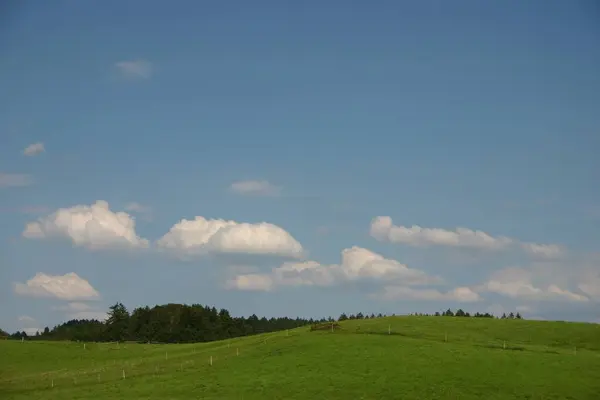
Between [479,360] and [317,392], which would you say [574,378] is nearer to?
[479,360]

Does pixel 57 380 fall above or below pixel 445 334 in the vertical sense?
below

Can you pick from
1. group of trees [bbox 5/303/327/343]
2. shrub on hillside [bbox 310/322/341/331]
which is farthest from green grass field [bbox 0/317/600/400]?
group of trees [bbox 5/303/327/343]

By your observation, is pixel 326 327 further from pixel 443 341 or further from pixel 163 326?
pixel 163 326

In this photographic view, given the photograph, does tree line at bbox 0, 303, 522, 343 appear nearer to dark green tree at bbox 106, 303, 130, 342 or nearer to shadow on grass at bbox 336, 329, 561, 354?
dark green tree at bbox 106, 303, 130, 342

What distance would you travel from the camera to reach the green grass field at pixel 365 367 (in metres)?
60.4

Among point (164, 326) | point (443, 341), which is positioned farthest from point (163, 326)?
point (443, 341)

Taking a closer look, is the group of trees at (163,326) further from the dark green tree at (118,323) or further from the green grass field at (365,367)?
the green grass field at (365,367)

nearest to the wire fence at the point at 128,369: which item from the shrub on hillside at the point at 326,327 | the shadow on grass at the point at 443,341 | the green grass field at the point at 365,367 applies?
the green grass field at the point at 365,367

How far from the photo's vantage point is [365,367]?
67062 mm

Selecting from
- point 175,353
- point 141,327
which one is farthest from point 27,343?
point 141,327

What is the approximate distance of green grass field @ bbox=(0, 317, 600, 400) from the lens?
60.4 meters

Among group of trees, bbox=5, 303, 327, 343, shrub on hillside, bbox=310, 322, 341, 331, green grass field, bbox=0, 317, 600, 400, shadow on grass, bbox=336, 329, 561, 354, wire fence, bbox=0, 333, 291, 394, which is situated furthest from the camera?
group of trees, bbox=5, 303, 327, 343

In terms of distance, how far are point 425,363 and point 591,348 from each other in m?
24.3

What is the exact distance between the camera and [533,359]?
2692 inches
